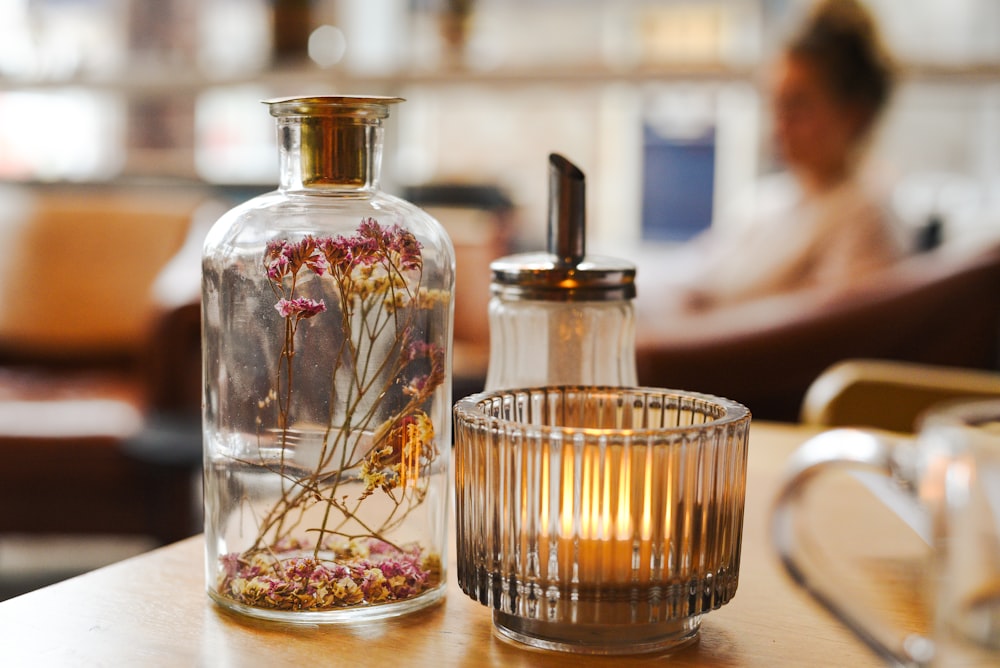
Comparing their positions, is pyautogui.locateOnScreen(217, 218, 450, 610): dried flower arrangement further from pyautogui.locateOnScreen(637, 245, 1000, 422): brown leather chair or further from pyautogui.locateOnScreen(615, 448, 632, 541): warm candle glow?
pyautogui.locateOnScreen(637, 245, 1000, 422): brown leather chair

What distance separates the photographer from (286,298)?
549mm

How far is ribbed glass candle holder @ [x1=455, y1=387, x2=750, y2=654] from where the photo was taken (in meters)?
0.49

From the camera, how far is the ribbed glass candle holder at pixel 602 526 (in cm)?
49

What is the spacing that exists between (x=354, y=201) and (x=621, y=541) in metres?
0.22

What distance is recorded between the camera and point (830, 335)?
5.32 ft

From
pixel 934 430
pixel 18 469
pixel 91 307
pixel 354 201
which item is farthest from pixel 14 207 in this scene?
pixel 934 430

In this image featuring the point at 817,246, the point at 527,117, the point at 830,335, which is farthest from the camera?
the point at 527,117

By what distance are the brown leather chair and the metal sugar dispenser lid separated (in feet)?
3.22

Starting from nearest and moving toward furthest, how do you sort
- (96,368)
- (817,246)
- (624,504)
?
(624,504), (817,246), (96,368)

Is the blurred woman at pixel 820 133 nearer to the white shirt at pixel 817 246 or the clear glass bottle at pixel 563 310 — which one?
the white shirt at pixel 817 246

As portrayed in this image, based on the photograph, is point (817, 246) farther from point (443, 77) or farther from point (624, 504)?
point (624, 504)

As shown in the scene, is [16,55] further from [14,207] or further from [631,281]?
[631,281]

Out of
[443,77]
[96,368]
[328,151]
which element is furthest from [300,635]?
[96,368]

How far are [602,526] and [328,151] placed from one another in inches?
9.2
